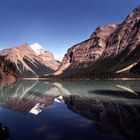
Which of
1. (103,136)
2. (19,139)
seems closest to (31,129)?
(19,139)

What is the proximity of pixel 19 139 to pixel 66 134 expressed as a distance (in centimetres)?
669

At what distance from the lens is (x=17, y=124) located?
48.7 metres

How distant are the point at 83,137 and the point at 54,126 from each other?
31.9ft

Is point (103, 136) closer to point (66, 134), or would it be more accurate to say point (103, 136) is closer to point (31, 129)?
point (66, 134)

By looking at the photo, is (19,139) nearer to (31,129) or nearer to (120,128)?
(31,129)

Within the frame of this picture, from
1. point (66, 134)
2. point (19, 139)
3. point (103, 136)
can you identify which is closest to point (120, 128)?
point (103, 136)

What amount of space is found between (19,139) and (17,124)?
41.6 ft

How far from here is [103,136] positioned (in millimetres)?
37875

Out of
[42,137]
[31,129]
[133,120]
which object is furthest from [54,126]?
[133,120]

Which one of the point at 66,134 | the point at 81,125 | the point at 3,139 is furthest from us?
the point at 81,125

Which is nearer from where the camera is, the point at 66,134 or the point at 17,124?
the point at 66,134

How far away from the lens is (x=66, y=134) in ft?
130

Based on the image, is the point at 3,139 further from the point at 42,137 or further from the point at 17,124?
the point at 17,124

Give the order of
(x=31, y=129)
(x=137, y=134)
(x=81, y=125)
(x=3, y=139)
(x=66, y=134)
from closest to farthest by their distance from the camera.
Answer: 1. (x=3, y=139)
2. (x=137, y=134)
3. (x=66, y=134)
4. (x=31, y=129)
5. (x=81, y=125)
